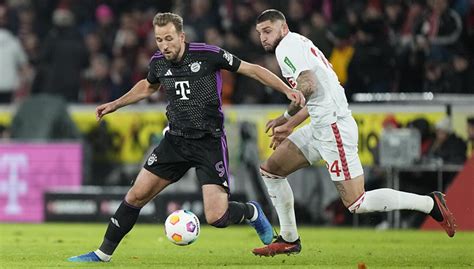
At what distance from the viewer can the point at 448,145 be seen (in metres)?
17.7

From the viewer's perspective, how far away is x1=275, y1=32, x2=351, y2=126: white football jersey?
10359 millimetres

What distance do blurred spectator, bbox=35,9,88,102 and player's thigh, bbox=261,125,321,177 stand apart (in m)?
9.80

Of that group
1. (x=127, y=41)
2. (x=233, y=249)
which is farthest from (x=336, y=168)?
(x=127, y=41)

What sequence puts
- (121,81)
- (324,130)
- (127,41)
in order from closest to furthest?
(324,130) → (121,81) → (127,41)

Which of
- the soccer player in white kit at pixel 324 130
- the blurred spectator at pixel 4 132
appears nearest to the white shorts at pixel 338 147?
the soccer player in white kit at pixel 324 130

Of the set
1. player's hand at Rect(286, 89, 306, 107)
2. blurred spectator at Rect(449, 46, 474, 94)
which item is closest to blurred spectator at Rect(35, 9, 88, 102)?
blurred spectator at Rect(449, 46, 474, 94)

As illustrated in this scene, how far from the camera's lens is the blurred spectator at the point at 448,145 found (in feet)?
57.7

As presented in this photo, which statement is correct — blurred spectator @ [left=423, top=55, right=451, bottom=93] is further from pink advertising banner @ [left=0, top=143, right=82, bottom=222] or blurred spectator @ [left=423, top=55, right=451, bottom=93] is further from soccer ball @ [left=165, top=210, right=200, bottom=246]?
soccer ball @ [left=165, top=210, right=200, bottom=246]

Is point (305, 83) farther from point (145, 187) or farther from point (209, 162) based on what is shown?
point (145, 187)

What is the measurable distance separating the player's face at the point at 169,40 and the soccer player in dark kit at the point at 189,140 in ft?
0.04

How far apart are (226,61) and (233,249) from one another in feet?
9.31

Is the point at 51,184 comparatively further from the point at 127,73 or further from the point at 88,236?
the point at 88,236

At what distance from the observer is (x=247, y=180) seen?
61.2 feet

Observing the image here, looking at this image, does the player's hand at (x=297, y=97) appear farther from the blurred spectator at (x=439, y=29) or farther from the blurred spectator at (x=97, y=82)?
the blurred spectator at (x=97, y=82)
